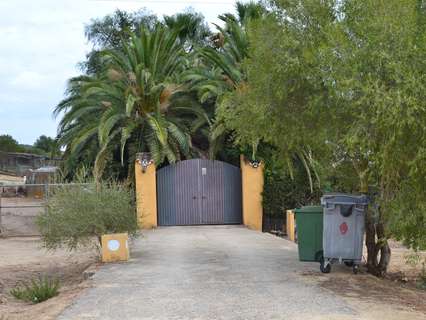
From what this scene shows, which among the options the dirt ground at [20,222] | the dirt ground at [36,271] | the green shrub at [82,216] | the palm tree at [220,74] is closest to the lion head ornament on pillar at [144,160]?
the palm tree at [220,74]

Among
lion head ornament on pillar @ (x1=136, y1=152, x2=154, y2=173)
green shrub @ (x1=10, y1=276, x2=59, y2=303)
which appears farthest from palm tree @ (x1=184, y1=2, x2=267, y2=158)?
green shrub @ (x1=10, y1=276, x2=59, y2=303)

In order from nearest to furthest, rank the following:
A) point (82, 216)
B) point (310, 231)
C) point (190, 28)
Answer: point (310, 231) → point (82, 216) → point (190, 28)

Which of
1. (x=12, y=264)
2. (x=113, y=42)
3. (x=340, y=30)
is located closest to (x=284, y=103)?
(x=340, y=30)

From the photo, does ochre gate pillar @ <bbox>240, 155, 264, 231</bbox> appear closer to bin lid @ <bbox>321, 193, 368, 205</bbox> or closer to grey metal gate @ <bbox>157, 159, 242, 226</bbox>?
grey metal gate @ <bbox>157, 159, 242, 226</bbox>

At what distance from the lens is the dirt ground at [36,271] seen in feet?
29.3

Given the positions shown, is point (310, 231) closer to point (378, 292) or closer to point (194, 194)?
point (378, 292)

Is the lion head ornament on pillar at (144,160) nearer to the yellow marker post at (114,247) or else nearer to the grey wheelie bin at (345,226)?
the yellow marker post at (114,247)

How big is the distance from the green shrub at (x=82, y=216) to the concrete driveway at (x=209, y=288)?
920 millimetres

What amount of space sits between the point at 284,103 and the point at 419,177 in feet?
8.78

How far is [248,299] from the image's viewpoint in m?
8.75

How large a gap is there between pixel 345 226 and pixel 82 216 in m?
5.22

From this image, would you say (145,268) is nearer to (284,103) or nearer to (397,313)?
(284,103)

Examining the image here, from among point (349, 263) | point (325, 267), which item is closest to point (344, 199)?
point (325, 267)

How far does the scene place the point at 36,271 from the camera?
14.1 meters
